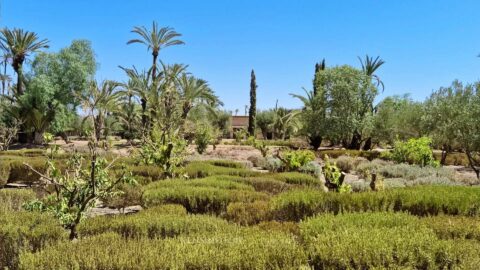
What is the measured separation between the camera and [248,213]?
26.6 ft

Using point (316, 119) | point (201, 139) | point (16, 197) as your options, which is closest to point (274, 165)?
point (201, 139)

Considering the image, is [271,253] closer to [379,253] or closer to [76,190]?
[379,253]

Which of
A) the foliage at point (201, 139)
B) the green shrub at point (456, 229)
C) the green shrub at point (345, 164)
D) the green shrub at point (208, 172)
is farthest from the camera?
the foliage at point (201, 139)

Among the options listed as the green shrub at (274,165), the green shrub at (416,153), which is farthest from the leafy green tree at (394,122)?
the green shrub at (274,165)

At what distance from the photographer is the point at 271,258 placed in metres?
4.58

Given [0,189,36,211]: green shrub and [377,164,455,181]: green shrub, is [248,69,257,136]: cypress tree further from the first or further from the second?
[0,189,36,211]: green shrub

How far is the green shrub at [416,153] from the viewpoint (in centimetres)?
2155

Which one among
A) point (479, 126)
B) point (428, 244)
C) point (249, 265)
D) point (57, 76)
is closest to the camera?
point (249, 265)

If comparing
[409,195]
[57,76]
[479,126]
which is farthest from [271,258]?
[57,76]

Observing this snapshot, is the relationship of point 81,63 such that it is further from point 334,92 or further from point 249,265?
point 249,265

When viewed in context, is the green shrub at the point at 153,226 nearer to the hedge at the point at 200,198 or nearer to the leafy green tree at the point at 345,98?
the hedge at the point at 200,198

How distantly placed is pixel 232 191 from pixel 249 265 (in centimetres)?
571

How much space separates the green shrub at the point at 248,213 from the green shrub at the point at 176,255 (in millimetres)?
2775

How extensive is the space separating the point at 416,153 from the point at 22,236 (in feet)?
65.5
